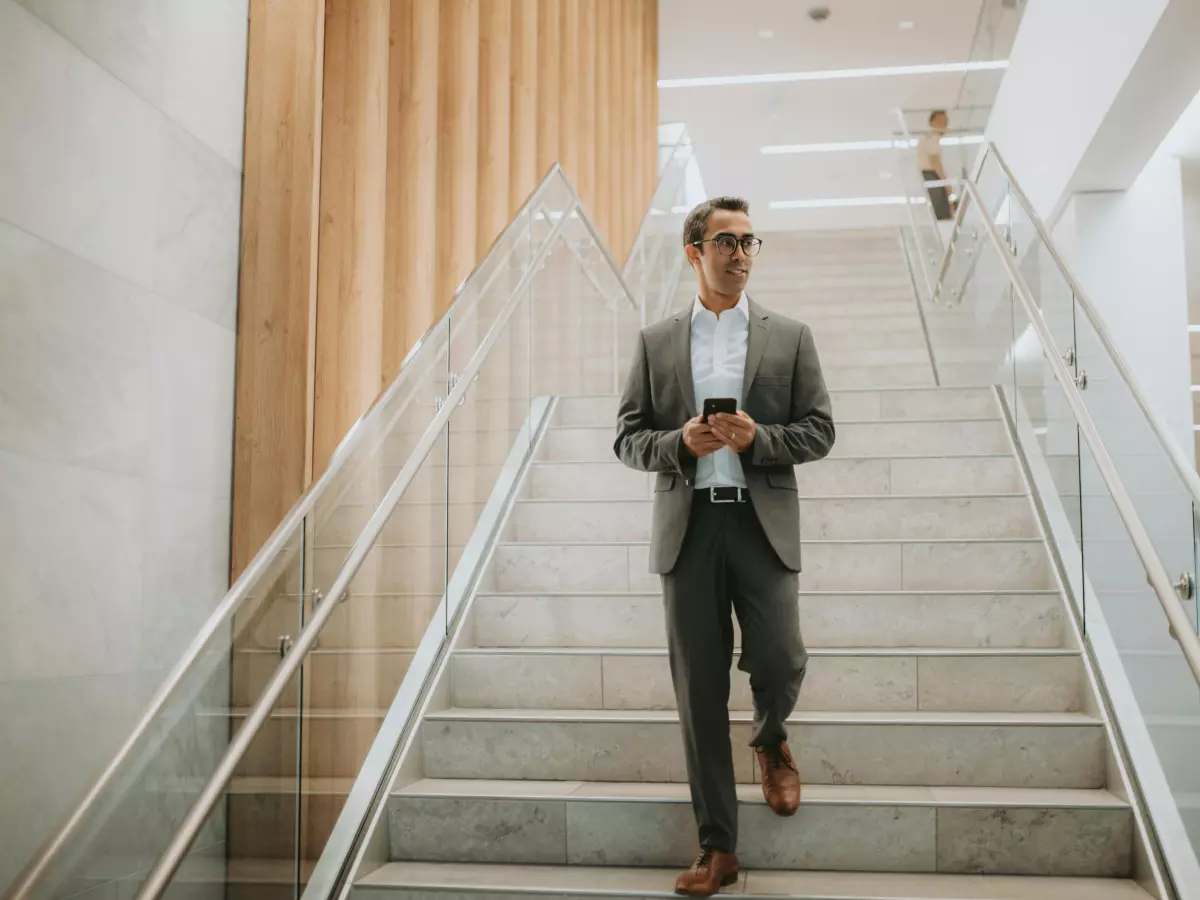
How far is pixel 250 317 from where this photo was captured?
408 cm

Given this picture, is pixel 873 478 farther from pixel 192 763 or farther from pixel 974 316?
pixel 192 763

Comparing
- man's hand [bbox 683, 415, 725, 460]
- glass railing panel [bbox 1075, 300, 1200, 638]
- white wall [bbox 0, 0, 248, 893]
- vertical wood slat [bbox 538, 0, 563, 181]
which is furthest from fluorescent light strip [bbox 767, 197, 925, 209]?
man's hand [bbox 683, 415, 725, 460]

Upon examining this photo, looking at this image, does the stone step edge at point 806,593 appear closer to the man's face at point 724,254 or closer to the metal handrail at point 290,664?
the metal handrail at point 290,664

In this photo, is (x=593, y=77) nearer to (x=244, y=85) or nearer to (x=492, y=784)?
(x=244, y=85)

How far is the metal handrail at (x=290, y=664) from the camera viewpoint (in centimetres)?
234

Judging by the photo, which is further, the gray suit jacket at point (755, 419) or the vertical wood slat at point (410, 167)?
the vertical wood slat at point (410, 167)

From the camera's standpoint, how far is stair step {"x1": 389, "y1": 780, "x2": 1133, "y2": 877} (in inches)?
123

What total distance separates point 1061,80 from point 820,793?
5.10 meters

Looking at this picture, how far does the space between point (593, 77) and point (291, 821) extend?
7616 millimetres

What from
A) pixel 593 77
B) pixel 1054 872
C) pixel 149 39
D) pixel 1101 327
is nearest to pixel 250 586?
pixel 149 39

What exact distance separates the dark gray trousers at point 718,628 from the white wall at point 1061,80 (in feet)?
10.2

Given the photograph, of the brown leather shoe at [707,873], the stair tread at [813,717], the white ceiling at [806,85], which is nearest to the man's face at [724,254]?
the stair tread at [813,717]

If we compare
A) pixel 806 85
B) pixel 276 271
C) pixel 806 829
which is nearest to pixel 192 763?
pixel 806 829

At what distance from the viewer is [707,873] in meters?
2.93
